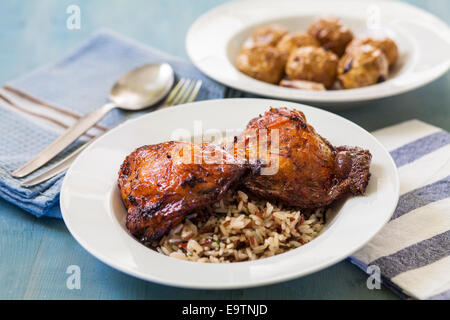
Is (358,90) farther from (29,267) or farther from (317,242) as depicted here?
(29,267)

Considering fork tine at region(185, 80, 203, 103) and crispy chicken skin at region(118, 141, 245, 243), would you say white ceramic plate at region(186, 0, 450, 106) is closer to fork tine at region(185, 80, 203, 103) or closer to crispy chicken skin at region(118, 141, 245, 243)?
fork tine at region(185, 80, 203, 103)

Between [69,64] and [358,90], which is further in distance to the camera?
[69,64]

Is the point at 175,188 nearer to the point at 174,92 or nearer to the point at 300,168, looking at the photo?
the point at 300,168

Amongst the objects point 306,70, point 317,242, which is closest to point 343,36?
point 306,70

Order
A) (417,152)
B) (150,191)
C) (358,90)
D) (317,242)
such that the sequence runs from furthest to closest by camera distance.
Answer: (358,90) < (417,152) < (150,191) < (317,242)

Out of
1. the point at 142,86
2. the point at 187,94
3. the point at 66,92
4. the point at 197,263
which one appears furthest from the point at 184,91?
the point at 197,263

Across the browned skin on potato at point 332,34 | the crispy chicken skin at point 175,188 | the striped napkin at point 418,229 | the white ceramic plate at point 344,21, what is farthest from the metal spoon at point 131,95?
the striped napkin at point 418,229
